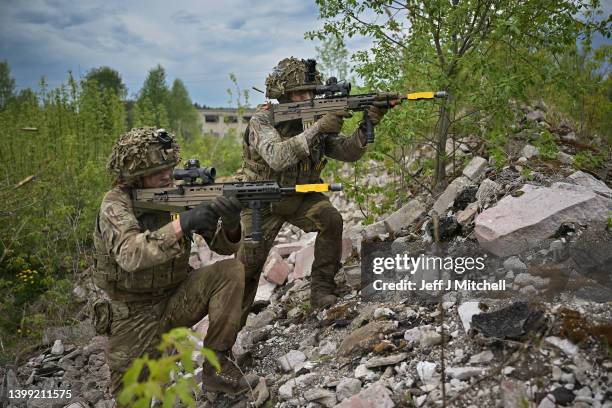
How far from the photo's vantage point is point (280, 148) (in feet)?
15.0

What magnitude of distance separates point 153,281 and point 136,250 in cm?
46

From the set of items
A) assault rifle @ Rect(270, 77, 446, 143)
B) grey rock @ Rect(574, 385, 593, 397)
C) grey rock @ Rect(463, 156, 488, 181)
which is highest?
assault rifle @ Rect(270, 77, 446, 143)

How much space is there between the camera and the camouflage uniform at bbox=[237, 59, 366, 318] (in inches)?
188

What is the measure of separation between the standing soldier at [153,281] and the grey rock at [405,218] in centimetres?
243

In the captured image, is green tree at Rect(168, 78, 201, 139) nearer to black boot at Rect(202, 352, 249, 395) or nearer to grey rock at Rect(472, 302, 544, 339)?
black boot at Rect(202, 352, 249, 395)

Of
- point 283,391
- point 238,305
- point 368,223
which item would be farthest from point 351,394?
point 368,223

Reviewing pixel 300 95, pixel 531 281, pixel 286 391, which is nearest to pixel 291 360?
pixel 286 391

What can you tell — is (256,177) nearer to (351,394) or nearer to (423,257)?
(423,257)

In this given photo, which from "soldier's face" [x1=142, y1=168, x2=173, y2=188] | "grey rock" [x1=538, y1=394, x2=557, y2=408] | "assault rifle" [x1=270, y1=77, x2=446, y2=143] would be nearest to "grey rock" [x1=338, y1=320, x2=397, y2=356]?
"grey rock" [x1=538, y1=394, x2=557, y2=408]

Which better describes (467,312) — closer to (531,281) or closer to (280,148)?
(531,281)

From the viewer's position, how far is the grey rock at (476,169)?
590 cm

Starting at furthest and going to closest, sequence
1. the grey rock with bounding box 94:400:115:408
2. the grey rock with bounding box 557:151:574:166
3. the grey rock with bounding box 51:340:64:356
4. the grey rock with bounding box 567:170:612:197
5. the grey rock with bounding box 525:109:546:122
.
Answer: the grey rock with bounding box 525:109:546:122
the grey rock with bounding box 557:151:574:166
the grey rock with bounding box 51:340:64:356
the grey rock with bounding box 567:170:612:197
the grey rock with bounding box 94:400:115:408

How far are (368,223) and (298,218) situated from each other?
1363 millimetres

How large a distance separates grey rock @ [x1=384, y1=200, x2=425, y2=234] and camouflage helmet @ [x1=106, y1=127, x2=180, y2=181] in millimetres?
2892
